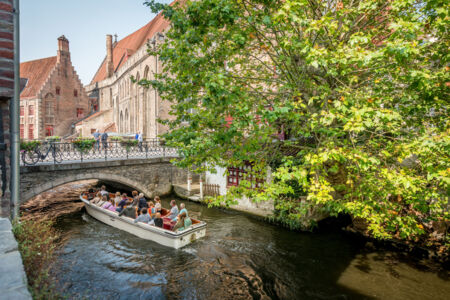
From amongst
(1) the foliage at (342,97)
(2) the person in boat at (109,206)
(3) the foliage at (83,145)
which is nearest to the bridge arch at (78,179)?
(3) the foliage at (83,145)

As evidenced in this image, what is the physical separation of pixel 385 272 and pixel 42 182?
14281 millimetres

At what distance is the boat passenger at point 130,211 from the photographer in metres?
10.9

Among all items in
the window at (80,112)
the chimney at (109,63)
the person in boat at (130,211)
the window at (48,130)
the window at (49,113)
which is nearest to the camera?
the person in boat at (130,211)

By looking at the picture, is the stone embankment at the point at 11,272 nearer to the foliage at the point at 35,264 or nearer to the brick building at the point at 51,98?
the foliage at the point at 35,264

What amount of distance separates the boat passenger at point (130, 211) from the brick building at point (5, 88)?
6.98 meters

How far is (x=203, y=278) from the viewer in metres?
7.79

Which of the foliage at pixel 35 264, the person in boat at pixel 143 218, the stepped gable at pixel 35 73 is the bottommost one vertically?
the person in boat at pixel 143 218

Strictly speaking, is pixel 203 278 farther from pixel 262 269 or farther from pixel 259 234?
pixel 259 234

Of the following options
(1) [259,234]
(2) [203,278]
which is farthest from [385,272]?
(2) [203,278]

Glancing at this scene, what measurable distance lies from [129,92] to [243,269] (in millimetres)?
33447

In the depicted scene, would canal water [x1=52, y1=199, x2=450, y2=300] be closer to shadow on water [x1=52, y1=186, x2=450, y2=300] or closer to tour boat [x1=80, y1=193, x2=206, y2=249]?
shadow on water [x1=52, y1=186, x2=450, y2=300]

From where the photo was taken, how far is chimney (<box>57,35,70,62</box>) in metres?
35.4

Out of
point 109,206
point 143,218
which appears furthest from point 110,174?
point 143,218

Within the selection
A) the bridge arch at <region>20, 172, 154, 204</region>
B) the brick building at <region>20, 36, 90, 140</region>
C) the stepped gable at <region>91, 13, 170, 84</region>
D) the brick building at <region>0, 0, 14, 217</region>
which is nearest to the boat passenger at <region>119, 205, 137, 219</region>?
the bridge arch at <region>20, 172, 154, 204</region>
